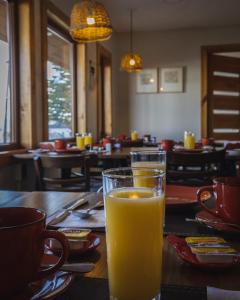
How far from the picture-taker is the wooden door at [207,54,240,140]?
253 inches

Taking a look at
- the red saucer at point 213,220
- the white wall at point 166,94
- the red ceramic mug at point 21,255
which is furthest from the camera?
the white wall at point 166,94

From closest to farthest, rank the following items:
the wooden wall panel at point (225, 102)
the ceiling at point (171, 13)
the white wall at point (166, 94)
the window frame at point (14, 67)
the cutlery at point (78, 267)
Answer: the cutlery at point (78, 267) < the window frame at point (14, 67) < the ceiling at point (171, 13) < the white wall at point (166, 94) < the wooden wall panel at point (225, 102)

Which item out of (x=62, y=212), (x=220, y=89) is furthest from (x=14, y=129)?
(x=220, y=89)

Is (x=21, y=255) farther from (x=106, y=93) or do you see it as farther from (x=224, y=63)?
(x=224, y=63)

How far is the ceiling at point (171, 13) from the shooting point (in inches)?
199

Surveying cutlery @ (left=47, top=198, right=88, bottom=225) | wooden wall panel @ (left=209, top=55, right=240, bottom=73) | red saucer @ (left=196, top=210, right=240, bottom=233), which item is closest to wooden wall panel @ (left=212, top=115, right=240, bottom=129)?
wooden wall panel @ (left=209, top=55, right=240, bottom=73)

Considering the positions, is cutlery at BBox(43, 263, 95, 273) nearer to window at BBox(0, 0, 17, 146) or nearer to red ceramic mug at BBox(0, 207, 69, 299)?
red ceramic mug at BBox(0, 207, 69, 299)

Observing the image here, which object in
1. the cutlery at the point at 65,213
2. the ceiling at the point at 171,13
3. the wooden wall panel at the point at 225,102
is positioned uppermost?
the ceiling at the point at 171,13

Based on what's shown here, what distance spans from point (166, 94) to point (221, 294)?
20.2ft

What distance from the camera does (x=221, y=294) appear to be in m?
0.49

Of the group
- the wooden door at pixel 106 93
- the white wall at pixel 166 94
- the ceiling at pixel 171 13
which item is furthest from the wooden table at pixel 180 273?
the white wall at pixel 166 94

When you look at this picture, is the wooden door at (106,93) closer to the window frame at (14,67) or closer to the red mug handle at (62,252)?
the window frame at (14,67)

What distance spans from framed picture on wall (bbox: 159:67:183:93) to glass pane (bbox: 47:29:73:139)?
6.64 feet

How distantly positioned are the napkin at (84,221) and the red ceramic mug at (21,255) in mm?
312
